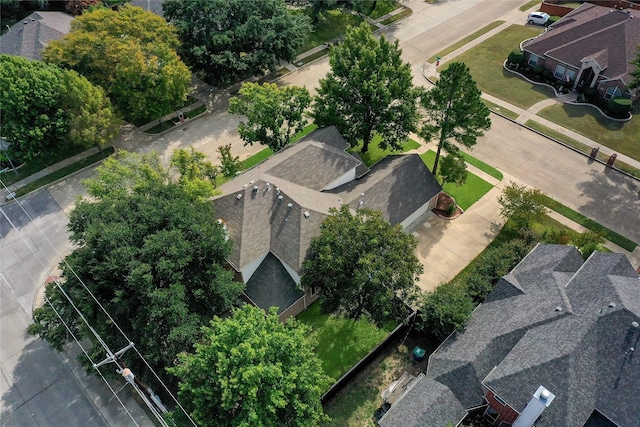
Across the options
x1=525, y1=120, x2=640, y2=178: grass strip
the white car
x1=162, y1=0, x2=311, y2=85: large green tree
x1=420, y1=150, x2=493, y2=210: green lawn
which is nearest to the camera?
x1=420, y1=150, x2=493, y2=210: green lawn

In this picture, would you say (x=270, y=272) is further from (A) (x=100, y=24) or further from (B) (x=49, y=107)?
(A) (x=100, y=24)

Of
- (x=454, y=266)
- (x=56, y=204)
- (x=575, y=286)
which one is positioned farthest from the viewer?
(x=56, y=204)

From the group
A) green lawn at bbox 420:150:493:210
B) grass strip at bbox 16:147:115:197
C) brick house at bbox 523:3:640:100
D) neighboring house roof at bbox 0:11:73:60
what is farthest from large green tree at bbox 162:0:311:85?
brick house at bbox 523:3:640:100

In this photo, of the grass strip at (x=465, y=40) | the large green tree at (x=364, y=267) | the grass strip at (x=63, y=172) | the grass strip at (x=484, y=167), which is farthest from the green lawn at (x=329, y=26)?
the large green tree at (x=364, y=267)

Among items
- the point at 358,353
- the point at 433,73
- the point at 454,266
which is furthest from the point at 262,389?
the point at 433,73

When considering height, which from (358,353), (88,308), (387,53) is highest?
(387,53)

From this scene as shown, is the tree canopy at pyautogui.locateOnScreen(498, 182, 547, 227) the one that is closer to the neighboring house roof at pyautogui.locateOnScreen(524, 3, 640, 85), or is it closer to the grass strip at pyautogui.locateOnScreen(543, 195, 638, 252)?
the grass strip at pyautogui.locateOnScreen(543, 195, 638, 252)

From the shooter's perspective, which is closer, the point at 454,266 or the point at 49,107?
the point at 454,266
